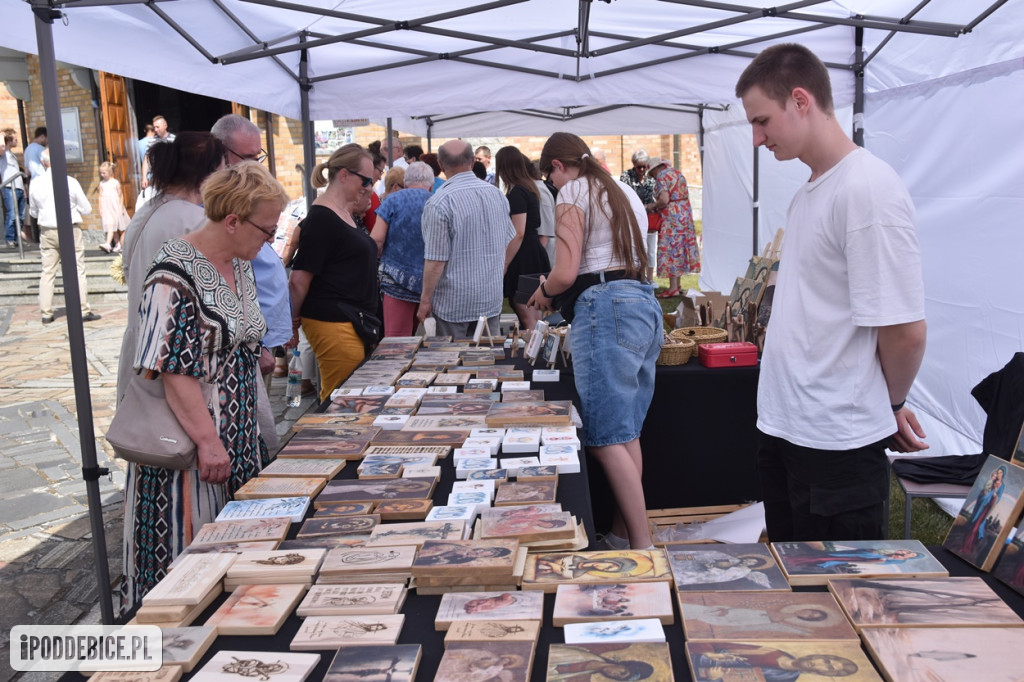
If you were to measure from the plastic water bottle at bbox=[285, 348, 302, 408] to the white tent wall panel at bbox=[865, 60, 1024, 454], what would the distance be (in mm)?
3799

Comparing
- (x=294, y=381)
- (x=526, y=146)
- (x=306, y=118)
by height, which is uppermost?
(x=526, y=146)

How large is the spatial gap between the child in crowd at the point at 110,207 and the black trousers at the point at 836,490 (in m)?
9.78

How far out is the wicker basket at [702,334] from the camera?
368 centimetres

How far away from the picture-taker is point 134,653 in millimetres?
1341

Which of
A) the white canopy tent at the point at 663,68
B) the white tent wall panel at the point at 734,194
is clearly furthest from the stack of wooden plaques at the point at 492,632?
the white tent wall panel at the point at 734,194

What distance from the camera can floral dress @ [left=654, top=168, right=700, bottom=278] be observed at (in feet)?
30.8

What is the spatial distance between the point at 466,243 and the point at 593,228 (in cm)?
134

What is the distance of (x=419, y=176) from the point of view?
5012 mm

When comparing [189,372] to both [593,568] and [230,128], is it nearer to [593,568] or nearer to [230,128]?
[593,568]

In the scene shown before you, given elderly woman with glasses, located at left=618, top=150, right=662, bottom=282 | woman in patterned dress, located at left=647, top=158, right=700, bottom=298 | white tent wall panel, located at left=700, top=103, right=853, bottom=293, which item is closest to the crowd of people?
white tent wall panel, located at left=700, top=103, right=853, bottom=293

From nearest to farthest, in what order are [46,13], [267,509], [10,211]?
1. [267,509]
2. [46,13]
3. [10,211]

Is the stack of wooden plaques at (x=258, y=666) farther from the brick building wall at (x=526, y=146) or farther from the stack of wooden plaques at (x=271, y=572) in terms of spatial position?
the brick building wall at (x=526, y=146)

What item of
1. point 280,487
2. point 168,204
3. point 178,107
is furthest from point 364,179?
point 178,107

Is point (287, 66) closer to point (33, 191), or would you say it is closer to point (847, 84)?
point (847, 84)
